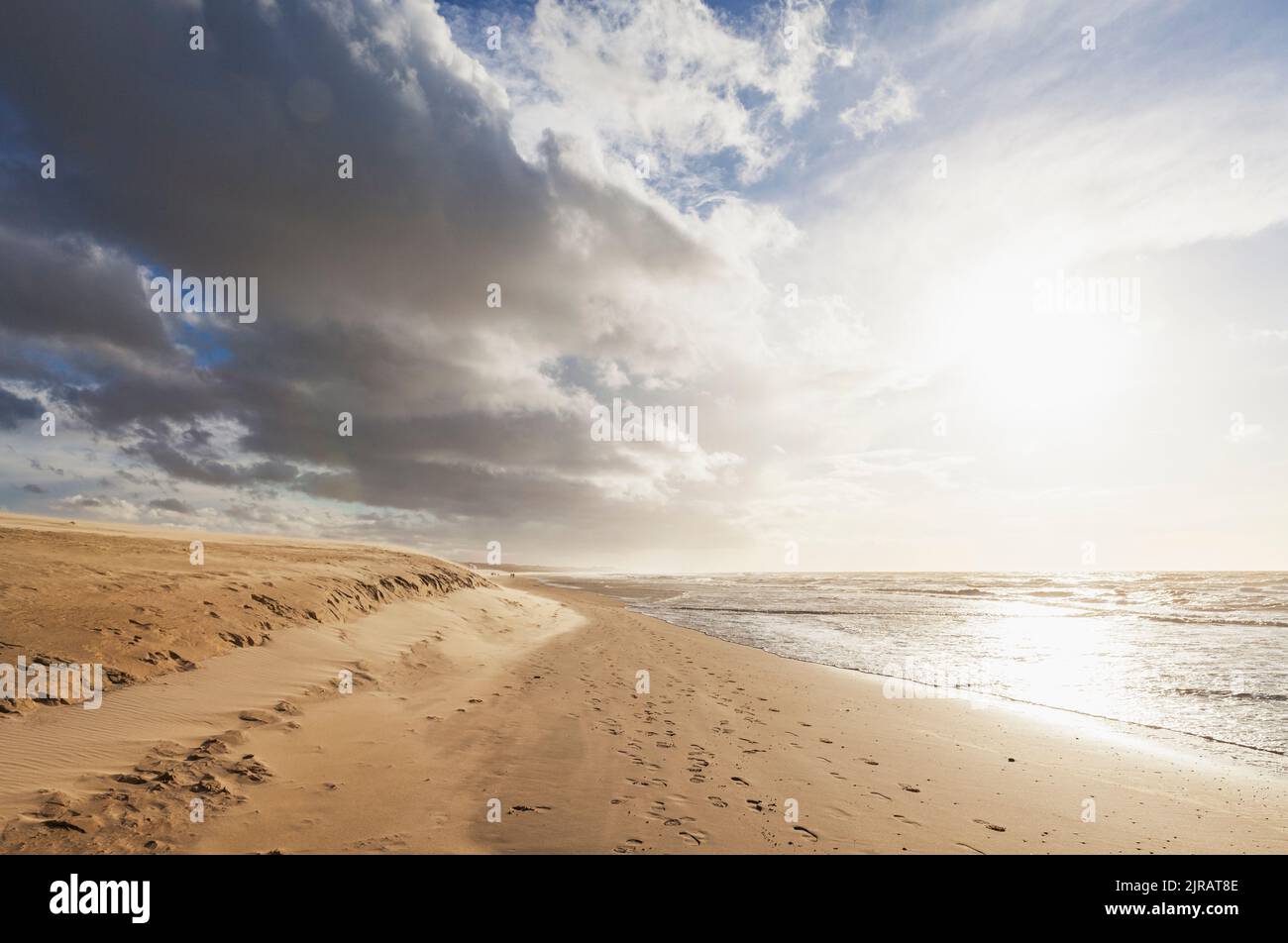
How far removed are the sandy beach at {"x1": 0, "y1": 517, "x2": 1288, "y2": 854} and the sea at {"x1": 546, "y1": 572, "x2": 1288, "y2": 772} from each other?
2.38m

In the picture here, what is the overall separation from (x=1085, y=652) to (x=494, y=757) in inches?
967

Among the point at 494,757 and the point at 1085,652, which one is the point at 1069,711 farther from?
the point at 494,757

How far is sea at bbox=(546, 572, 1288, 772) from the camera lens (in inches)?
529

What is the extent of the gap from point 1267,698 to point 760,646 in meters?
14.7

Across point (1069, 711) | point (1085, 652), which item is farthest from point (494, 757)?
point (1085, 652)

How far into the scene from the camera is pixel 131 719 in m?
8.85

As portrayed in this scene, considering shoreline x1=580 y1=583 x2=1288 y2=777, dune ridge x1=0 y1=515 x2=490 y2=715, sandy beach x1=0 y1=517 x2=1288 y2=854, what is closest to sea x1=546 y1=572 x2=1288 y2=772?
shoreline x1=580 y1=583 x2=1288 y2=777

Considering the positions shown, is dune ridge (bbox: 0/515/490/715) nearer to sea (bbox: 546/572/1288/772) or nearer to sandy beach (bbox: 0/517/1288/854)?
sandy beach (bbox: 0/517/1288/854)

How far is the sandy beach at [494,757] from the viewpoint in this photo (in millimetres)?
6184

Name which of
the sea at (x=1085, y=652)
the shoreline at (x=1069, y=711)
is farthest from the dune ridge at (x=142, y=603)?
the sea at (x=1085, y=652)

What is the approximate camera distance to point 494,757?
8.77 metres

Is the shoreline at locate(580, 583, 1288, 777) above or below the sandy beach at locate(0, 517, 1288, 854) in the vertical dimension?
below
